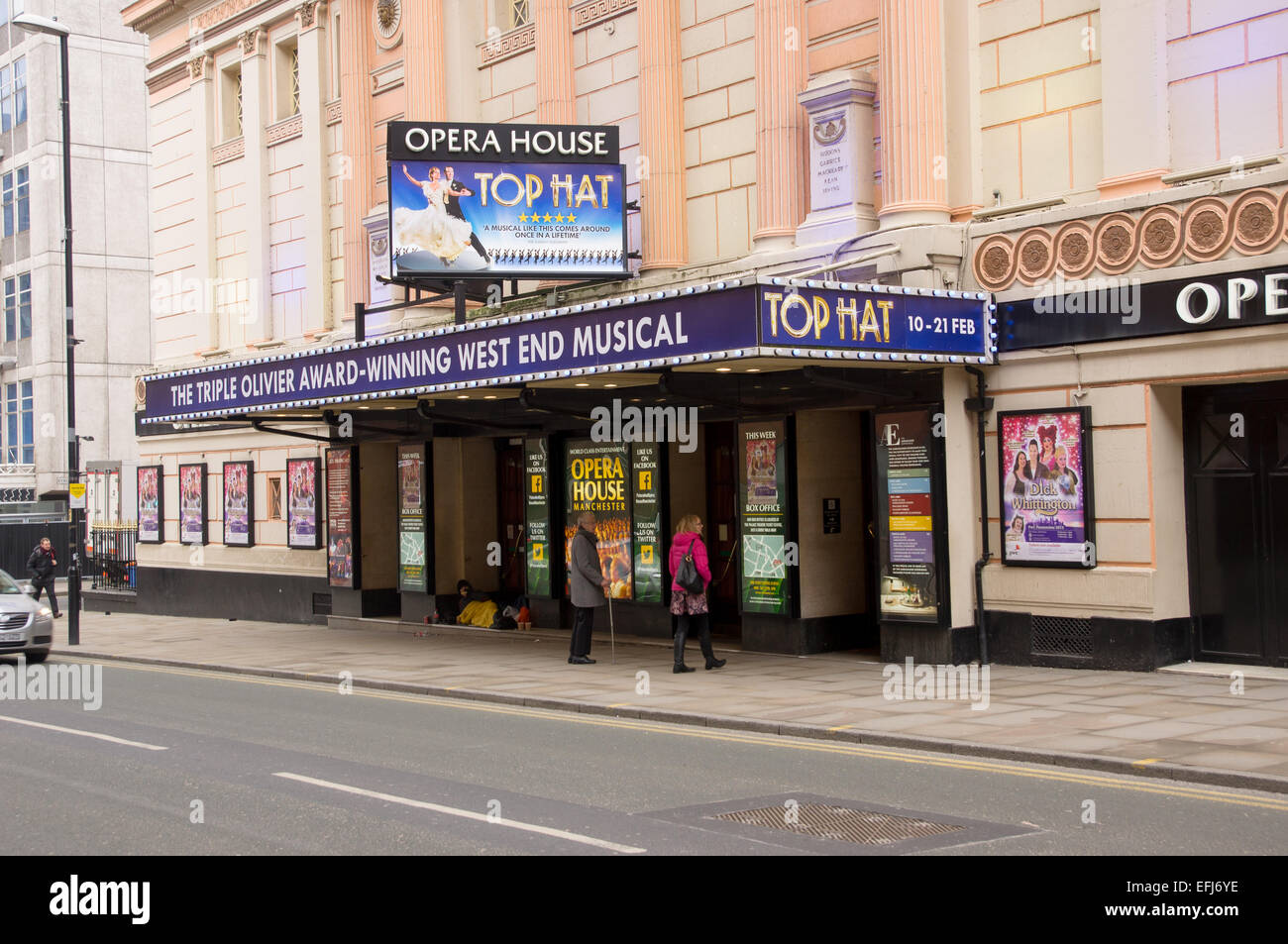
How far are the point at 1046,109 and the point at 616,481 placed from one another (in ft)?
26.2

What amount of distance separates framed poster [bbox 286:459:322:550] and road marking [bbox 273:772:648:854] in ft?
52.6

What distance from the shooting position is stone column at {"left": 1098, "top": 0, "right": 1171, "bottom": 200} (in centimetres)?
1427

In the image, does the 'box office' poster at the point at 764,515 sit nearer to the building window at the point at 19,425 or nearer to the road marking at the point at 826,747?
the road marking at the point at 826,747

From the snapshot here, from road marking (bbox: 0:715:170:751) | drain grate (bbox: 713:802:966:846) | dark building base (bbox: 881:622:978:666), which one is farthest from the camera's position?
dark building base (bbox: 881:622:978:666)

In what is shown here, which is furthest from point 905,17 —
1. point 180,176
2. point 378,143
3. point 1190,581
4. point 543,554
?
point 180,176

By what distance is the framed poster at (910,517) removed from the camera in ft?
50.6

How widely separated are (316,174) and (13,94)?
34.3 m

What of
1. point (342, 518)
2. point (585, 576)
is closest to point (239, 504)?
point (342, 518)

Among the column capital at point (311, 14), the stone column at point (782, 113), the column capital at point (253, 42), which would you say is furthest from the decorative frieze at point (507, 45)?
the column capital at point (253, 42)

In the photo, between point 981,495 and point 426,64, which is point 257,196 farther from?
point 981,495

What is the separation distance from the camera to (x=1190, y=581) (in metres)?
14.5

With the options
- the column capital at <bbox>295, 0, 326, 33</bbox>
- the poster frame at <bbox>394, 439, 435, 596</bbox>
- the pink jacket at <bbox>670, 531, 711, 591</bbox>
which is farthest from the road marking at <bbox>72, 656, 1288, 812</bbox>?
the column capital at <bbox>295, 0, 326, 33</bbox>

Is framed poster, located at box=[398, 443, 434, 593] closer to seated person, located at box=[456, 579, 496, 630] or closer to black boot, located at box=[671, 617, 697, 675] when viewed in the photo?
seated person, located at box=[456, 579, 496, 630]
